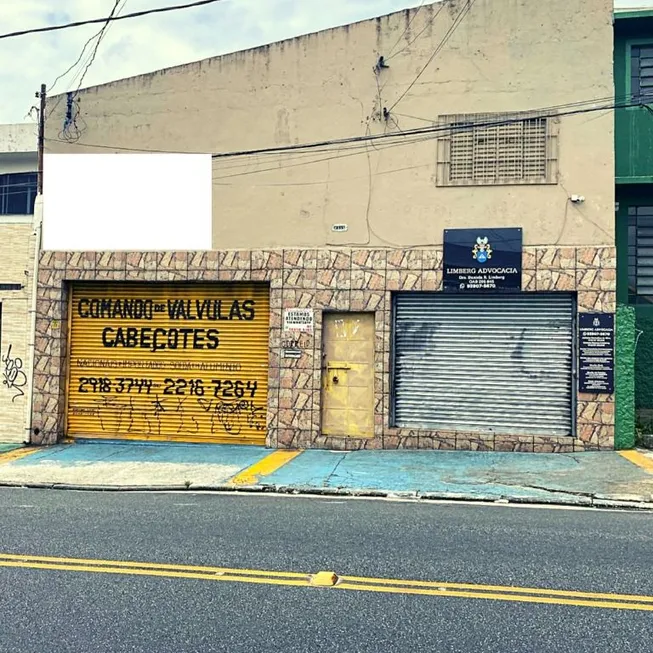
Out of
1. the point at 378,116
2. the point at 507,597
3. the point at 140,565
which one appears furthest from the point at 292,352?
the point at 507,597

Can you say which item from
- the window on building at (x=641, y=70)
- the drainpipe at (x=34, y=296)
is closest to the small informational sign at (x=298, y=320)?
the drainpipe at (x=34, y=296)

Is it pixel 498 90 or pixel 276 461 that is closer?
pixel 276 461

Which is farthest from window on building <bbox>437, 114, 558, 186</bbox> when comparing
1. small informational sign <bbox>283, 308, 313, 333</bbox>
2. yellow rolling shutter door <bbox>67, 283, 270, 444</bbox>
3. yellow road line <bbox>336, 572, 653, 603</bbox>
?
yellow road line <bbox>336, 572, 653, 603</bbox>

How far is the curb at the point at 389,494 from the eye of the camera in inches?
332

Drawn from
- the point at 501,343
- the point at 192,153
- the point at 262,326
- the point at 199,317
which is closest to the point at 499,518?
the point at 501,343

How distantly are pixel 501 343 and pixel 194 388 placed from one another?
607 cm

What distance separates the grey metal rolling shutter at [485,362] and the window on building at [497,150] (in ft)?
7.17

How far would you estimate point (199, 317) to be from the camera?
43.8 feet

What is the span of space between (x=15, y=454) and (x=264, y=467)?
16.7 ft

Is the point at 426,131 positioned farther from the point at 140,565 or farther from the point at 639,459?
the point at 140,565

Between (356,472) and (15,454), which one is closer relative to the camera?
(356,472)

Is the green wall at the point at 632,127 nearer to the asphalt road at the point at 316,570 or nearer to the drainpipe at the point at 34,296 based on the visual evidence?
the asphalt road at the point at 316,570

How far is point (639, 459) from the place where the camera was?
10844 millimetres

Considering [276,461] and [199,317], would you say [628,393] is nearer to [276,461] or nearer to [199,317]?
[276,461]
